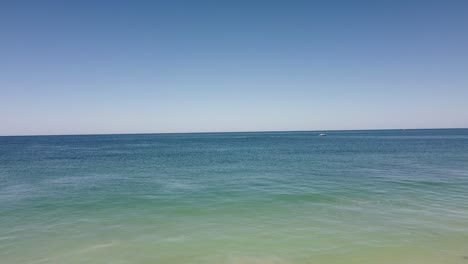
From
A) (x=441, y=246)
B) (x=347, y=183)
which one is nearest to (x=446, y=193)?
(x=347, y=183)

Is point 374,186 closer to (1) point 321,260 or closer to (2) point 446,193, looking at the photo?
(2) point 446,193

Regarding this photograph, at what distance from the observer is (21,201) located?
712 inches

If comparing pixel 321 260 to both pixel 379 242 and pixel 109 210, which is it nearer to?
pixel 379 242

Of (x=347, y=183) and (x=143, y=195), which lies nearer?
(x=143, y=195)

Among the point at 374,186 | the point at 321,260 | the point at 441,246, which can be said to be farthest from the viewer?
the point at 374,186

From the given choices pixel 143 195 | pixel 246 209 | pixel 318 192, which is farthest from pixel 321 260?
pixel 143 195

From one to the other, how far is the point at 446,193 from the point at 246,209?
13.4 metres

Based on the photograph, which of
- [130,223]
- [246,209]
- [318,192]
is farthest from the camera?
[318,192]

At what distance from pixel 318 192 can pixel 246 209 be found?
6481 millimetres

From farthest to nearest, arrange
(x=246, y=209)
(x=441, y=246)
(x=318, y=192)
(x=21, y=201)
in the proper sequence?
1. (x=318, y=192)
2. (x=21, y=201)
3. (x=246, y=209)
4. (x=441, y=246)

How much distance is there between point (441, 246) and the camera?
1012cm

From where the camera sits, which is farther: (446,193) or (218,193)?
(218,193)

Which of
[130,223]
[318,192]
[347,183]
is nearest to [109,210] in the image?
[130,223]

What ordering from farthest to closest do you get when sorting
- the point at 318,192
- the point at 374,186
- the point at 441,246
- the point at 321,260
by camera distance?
the point at 374,186, the point at 318,192, the point at 441,246, the point at 321,260
